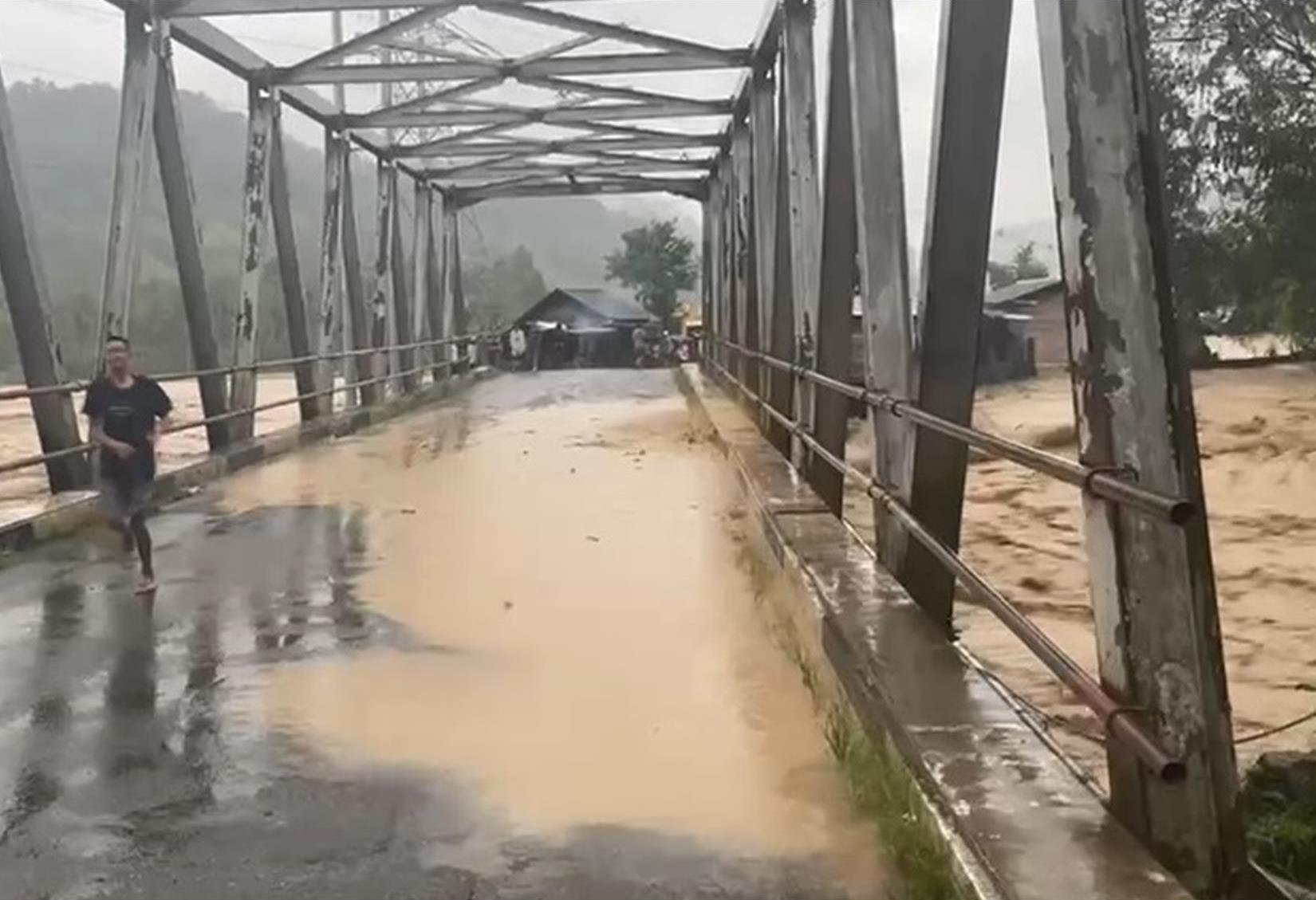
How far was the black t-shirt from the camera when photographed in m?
7.24

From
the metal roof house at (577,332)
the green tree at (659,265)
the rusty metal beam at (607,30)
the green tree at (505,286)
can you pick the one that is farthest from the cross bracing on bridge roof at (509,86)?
the green tree at (505,286)

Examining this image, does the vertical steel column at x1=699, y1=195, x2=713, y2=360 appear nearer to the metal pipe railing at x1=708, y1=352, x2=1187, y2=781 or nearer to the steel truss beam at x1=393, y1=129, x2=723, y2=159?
the steel truss beam at x1=393, y1=129, x2=723, y2=159

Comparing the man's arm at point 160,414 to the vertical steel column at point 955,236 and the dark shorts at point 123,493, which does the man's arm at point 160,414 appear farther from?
the vertical steel column at point 955,236

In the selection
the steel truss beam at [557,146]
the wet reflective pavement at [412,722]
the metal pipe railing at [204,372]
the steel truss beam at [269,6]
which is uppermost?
the steel truss beam at [557,146]

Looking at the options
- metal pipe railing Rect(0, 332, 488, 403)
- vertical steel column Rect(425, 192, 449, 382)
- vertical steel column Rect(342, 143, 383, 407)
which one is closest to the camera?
metal pipe railing Rect(0, 332, 488, 403)

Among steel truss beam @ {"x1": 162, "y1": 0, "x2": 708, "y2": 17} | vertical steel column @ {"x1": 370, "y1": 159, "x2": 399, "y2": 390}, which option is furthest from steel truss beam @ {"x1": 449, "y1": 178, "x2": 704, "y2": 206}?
steel truss beam @ {"x1": 162, "y1": 0, "x2": 708, "y2": 17}

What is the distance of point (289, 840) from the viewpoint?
363 centimetres

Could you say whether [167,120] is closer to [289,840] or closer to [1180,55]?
[289,840]

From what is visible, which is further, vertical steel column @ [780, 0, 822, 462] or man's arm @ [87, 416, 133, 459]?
vertical steel column @ [780, 0, 822, 462]

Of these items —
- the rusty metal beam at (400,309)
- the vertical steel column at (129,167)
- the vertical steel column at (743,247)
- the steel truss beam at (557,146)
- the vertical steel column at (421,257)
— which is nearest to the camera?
the vertical steel column at (129,167)

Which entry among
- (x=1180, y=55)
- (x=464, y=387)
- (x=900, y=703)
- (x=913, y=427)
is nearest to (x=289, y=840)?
(x=900, y=703)

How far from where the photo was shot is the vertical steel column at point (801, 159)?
9516mm

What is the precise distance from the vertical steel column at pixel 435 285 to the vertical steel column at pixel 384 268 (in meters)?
3.42

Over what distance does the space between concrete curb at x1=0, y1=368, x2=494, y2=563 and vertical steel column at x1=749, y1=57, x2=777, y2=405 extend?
4.42 m
